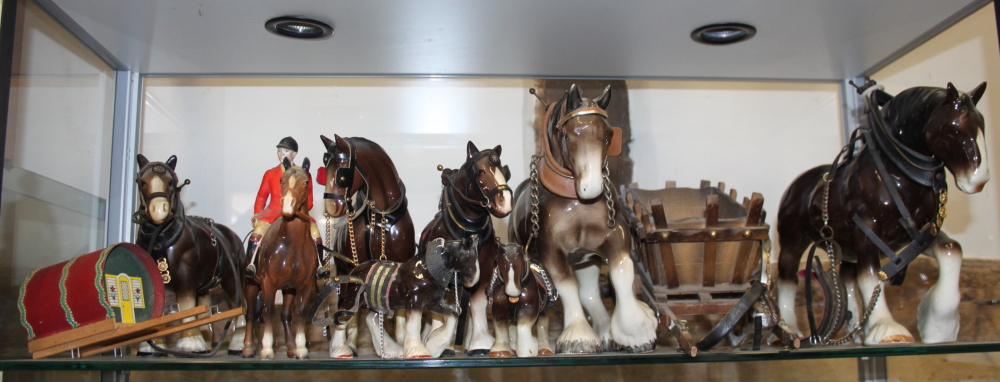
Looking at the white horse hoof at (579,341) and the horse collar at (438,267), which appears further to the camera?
the white horse hoof at (579,341)

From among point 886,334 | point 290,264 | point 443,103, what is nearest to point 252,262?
point 290,264

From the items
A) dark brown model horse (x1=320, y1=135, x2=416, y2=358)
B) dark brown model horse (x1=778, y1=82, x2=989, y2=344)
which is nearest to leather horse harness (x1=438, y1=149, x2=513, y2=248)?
dark brown model horse (x1=320, y1=135, x2=416, y2=358)

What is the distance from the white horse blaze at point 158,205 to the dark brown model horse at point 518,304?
0.77m

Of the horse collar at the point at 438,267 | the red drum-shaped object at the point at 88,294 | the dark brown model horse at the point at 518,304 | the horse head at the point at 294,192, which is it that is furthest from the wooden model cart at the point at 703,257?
the red drum-shaped object at the point at 88,294

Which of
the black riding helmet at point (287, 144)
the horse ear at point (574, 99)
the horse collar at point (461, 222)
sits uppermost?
the horse ear at point (574, 99)

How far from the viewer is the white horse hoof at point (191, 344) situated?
1698 mm

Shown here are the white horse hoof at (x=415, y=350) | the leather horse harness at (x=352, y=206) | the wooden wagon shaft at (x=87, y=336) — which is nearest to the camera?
the wooden wagon shaft at (x=87, y=336)

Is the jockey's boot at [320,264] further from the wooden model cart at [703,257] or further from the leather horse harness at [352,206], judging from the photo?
the wooden model cart at [703,257]

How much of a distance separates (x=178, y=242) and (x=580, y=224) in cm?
97

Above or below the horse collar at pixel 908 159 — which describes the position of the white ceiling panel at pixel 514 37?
above

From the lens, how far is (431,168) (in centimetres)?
220

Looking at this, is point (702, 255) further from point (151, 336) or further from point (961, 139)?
point (151, 336)

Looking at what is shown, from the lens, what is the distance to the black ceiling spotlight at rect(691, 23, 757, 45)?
1.87 meters

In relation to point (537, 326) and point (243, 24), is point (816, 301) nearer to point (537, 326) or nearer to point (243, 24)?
point (537, 326)
